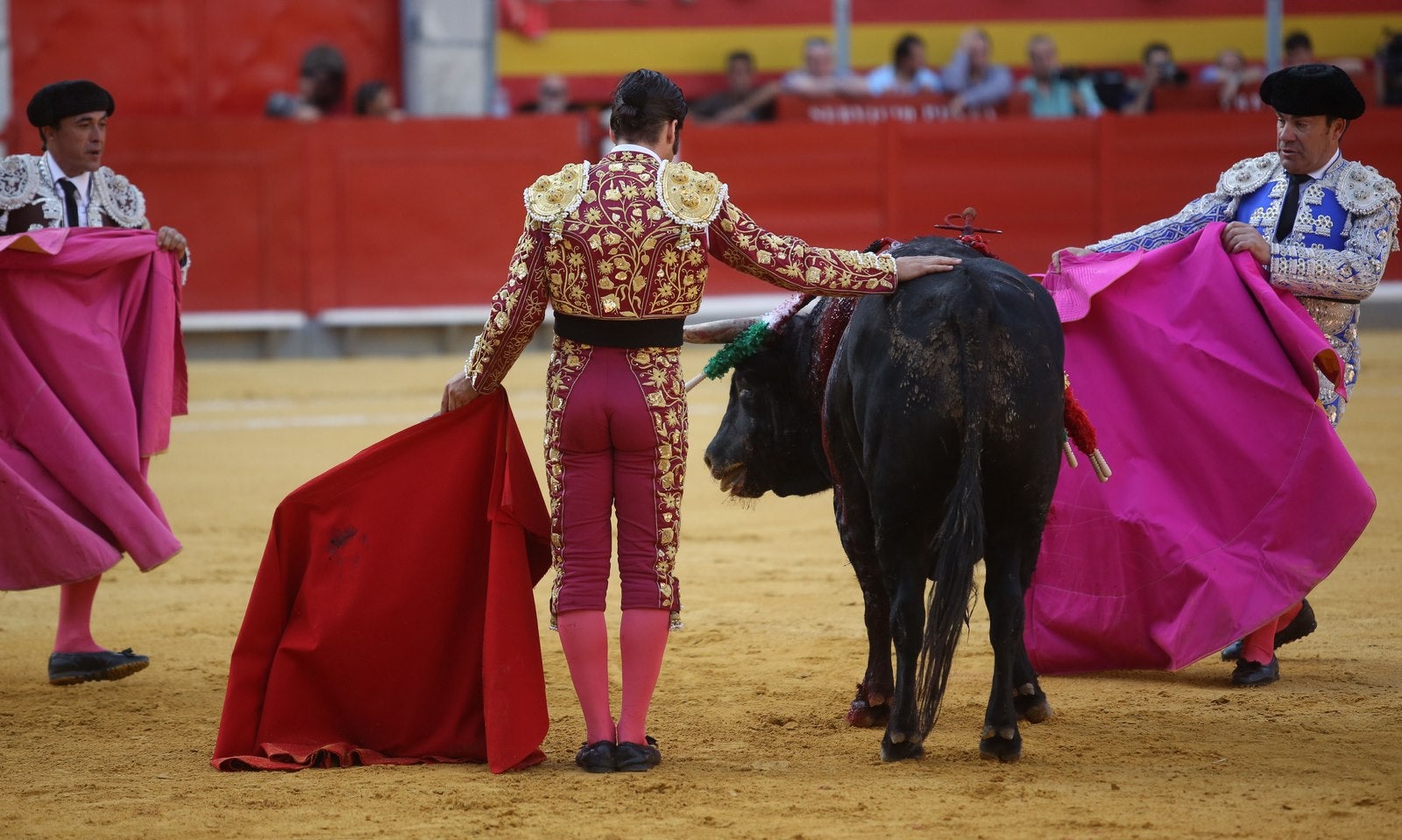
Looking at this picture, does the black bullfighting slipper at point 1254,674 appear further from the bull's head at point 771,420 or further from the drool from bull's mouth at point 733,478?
the drool from bull's mouth at point 733,478

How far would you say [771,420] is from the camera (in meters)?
4.17

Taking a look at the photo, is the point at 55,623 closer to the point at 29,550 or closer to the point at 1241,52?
the point at 29,550

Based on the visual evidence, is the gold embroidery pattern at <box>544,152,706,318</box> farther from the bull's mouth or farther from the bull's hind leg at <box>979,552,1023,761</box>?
→ the bull's mouth

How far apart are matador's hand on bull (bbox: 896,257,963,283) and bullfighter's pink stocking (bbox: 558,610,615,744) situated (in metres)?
0.88

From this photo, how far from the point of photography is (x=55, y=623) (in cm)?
508

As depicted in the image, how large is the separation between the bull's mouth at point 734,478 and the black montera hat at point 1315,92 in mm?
1528

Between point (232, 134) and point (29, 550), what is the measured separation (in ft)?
23.4

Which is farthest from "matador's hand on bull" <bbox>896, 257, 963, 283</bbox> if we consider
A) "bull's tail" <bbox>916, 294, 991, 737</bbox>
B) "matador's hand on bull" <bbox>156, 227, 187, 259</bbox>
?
"matador's hand on bull" <bbox>156, 227, 187, 259</bbox>

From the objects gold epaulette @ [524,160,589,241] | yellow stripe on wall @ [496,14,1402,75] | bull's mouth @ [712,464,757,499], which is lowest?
bull's mouth @ [712,464,757,499]

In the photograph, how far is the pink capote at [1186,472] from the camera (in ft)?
13.1

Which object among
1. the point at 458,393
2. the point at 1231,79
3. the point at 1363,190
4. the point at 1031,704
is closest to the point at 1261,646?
the point at 1031,704

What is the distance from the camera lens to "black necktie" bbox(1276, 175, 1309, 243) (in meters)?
4.12

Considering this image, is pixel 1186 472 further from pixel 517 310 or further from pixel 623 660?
pixel 517 310

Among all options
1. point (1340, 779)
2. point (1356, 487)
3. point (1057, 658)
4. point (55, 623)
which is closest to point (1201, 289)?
point (1356, 487)
